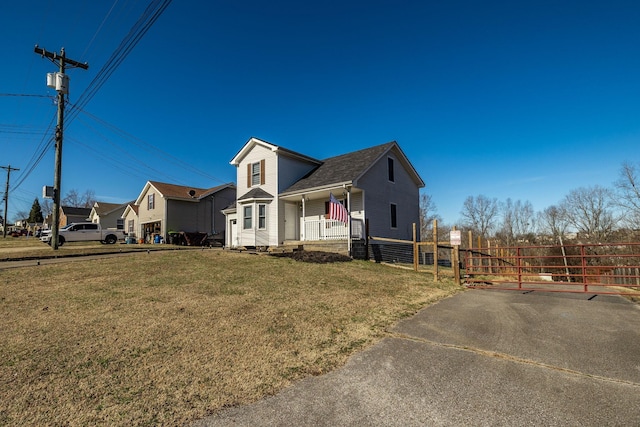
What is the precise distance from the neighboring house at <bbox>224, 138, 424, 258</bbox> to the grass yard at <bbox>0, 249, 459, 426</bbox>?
7256 millimetres

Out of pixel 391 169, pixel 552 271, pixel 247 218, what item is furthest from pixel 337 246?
pixel 552 271

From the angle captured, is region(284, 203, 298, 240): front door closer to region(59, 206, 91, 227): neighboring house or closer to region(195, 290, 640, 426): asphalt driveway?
region(195, 290, 640, 426): asphalt driveway

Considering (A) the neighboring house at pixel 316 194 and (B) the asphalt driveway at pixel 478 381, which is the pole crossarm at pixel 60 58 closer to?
(A) the neighboring house at pixel 316 194

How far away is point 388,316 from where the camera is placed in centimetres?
641

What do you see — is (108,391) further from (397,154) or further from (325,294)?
(397,154)

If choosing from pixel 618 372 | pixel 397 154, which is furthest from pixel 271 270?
pixel 397 154

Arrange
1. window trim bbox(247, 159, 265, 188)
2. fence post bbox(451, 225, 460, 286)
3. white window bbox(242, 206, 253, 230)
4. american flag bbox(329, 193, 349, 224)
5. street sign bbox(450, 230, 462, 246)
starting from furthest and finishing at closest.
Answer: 1. window trim bbox(247, 159, 265, 188)
2. white window bbox(242, 206, 253, 230)
3. american flag bbox(329, 193, 349, 224)
4. fence post bbox(451, 225, 460, 286)
5. street sign bbox(450, 230, 462, 246)

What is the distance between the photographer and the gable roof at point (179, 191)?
100 feet

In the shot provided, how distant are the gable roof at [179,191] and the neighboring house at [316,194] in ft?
40.8

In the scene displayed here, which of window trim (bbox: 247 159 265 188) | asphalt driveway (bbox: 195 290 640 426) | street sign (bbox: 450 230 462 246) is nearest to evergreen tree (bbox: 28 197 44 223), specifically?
window trim (bbox: 247 159 265 188)

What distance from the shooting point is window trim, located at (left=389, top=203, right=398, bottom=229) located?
62.1 feet

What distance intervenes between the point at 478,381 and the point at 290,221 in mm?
15751

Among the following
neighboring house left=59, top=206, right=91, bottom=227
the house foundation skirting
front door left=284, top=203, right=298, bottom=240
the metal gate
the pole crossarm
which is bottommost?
the metal gate

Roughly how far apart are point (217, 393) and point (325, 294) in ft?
15.2
